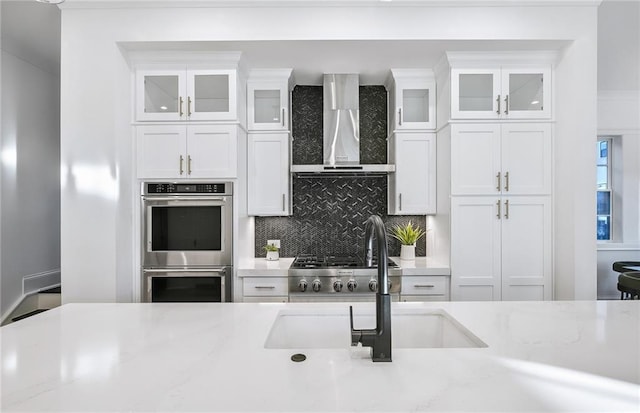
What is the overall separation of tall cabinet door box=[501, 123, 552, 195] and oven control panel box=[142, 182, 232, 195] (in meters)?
2.13

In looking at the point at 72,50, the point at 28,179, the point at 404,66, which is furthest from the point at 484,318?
the point at 28,179

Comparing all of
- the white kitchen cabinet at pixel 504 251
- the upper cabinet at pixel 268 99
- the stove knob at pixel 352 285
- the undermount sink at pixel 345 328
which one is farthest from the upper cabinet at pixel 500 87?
the undermount sink at pixel 345 328

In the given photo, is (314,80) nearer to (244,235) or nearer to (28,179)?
(244,235)

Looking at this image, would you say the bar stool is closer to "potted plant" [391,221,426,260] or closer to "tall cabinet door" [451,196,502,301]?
"tall cabinet door" [451,196,502,301]

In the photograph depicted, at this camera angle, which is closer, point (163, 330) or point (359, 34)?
point (163, 330)

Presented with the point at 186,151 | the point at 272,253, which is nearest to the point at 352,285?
the point at 272,253

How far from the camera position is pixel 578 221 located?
2543 mm

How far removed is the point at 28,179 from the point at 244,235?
2.25 m

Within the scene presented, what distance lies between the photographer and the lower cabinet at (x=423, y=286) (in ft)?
9.14

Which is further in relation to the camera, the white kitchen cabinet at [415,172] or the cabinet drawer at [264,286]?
the white kitchen cabinet at [415,172]

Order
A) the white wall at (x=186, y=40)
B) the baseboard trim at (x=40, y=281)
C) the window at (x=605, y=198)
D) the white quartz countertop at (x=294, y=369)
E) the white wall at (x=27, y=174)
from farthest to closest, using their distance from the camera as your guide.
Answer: the window at (x=605, y=198) < the baseboard trim at (x=40, y=281) < the white wall at (x=27, y=174) < the white wall at (x=186, y=40) < the white quartz countertop at (x=294, y=369)

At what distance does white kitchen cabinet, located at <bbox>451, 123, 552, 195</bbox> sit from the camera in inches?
108

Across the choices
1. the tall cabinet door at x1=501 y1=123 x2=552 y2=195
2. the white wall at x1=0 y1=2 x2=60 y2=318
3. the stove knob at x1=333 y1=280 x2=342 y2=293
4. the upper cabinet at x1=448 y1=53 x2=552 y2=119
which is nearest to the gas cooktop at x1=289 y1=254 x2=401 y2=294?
the stove knob at x1=333 y1=280 x2=342 y2=293

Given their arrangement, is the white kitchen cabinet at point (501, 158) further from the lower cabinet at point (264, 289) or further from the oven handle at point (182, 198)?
the oven handle at point (182, 198)
